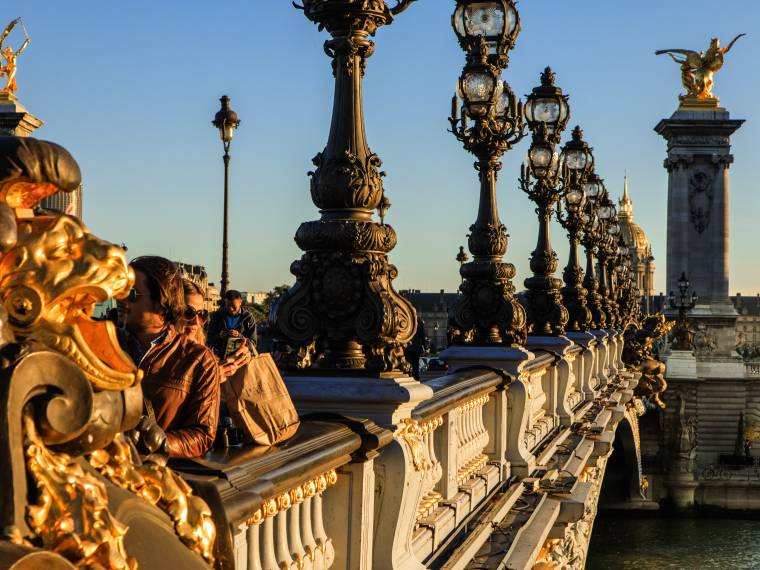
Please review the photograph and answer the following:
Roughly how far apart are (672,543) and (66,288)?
5656cm

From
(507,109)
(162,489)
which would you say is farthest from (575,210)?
(162,489)

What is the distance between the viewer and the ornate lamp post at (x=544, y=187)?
18.2 meters

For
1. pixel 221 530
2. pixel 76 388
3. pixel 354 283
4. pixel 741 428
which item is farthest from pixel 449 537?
pixel 741 428

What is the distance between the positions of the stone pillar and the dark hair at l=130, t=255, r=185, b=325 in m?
85.1

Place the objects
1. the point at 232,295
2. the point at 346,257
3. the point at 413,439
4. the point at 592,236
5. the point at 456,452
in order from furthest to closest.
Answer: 1. the point at 592,236
2. the point at 232,295
3. the point at 456,452
4. the point at 413,439
5. the point at 346,257

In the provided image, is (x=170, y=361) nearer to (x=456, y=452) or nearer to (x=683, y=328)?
(x=456, y=452)

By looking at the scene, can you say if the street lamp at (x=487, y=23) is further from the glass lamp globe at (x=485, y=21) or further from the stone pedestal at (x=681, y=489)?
the stone pedestal at (x=681, y=489)

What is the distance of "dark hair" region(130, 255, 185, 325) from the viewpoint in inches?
205

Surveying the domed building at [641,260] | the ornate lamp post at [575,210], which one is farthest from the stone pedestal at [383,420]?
the domed building at [641,260]

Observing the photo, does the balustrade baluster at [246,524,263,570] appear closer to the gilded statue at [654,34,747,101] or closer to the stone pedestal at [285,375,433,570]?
the stone pedestal at [285,375,433,570]

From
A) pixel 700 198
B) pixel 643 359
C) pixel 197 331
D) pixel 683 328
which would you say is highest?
pixel 700 198

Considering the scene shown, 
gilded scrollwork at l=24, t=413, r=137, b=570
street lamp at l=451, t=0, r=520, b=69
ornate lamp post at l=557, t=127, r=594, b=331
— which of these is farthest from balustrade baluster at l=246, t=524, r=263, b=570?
ornate lamp post at l=557, t=127, r=594, b=331

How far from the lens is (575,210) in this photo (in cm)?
2394

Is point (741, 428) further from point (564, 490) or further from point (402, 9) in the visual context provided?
point (402, 9)
